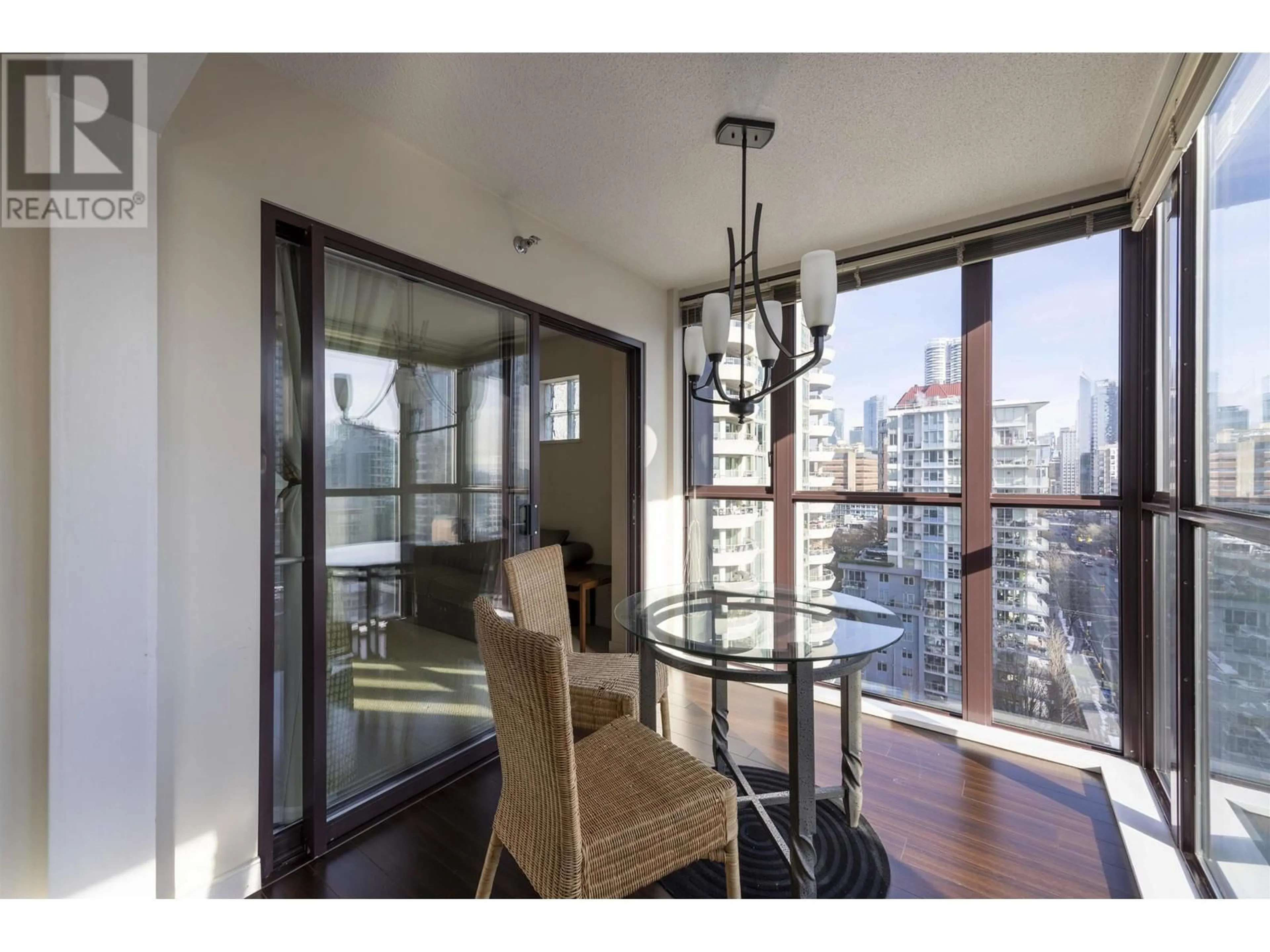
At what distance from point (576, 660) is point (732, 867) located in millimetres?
1089

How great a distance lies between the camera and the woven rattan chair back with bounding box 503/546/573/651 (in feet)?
6.40

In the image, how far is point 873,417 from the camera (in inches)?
117

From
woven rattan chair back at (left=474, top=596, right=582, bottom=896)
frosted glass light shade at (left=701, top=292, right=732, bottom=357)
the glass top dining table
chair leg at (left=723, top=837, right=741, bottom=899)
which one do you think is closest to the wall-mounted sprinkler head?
frosted glass light shade at (left=701, top=292, right=732, bottom=357)

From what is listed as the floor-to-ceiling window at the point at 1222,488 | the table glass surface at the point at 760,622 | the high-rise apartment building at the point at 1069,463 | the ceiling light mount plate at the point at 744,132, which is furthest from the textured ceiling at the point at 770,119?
the table glass surface at the point at 760,622

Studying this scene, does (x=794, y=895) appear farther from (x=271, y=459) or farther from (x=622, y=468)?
(x=622, y=468)

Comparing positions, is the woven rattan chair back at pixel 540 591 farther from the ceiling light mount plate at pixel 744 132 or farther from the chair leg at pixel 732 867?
the ceiling light mount plate at pixel 744 132

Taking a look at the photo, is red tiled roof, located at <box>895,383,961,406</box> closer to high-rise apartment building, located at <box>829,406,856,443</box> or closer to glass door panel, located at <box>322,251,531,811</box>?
high-rise apartment building, located at <box>829,406,856,443</box>

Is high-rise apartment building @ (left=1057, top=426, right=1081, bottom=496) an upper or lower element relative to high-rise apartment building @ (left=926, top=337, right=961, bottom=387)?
lower

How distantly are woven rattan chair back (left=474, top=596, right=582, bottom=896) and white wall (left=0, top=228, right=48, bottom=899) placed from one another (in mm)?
1052

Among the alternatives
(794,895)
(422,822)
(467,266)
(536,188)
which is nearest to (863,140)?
(536,188)

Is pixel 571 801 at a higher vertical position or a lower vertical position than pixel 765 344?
lower

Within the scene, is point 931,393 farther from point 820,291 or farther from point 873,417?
point 820,291

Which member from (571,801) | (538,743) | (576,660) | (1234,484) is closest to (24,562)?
(538,743)

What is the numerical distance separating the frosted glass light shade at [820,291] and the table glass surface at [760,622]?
0.99m
